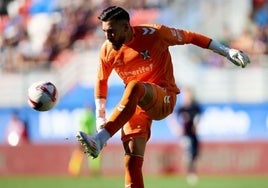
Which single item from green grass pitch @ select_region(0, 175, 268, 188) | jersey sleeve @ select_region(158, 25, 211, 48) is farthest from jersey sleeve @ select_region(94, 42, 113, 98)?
green grass pitch @ select_region(0, 175, 268, 188)

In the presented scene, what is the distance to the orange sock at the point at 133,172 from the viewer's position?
9930 millimetres

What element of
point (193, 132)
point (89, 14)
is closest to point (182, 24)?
point (89, 14)

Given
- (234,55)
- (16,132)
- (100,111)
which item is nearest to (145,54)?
(100,111)

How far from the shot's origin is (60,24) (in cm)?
2780

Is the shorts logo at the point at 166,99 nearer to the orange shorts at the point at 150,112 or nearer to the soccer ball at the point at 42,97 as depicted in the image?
the orange shorts at the point at 150,112

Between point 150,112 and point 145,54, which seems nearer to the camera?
point 150,112

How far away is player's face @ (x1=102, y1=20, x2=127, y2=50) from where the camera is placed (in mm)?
9422

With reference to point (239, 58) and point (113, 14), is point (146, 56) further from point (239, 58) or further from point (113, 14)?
point (239, 58)

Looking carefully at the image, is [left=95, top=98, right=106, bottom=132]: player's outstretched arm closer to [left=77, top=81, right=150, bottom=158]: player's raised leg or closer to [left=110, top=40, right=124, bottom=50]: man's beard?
[left=110, top=40, right=124, bottom=50]: man's beard

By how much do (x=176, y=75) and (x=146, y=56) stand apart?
14.4 meters

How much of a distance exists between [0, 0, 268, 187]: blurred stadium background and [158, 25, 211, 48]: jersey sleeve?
36.3ft

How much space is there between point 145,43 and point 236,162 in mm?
11654

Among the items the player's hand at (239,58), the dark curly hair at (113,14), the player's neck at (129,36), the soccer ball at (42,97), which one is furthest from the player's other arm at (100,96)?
the player's hand at (239,58)

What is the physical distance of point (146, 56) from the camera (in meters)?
9.95
